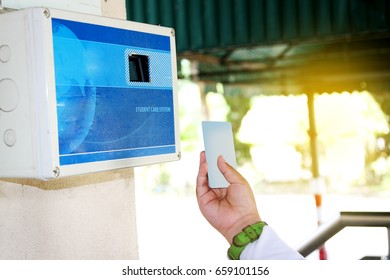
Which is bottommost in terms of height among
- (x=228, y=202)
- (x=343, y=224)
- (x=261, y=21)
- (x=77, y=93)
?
(x=343, y=224)

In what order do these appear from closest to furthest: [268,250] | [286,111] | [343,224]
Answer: [268,250] < [343,224] < [286,111]

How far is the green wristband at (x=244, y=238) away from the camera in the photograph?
4.87ft

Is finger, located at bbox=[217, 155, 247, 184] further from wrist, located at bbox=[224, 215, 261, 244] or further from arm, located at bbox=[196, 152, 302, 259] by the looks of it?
wrist, located at bbox=[224, 215, 261, 244]

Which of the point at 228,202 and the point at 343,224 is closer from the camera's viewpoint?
the point at 228,202

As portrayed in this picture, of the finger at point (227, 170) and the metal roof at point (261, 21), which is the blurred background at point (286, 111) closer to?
the metal roof at point (261, 21)

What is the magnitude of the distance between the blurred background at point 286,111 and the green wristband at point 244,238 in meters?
0.19

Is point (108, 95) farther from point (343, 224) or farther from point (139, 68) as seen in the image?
point (343, 224)

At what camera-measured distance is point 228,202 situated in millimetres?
1581

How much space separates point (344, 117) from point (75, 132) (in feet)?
45.1

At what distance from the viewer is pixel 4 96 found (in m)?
1.26

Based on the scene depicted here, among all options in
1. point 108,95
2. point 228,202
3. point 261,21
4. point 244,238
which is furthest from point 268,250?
point 261,21

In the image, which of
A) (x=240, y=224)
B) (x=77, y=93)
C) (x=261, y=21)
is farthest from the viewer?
(x=261, y=21)

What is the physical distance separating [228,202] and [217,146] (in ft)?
0.56

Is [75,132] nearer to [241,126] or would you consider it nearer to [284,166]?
[284,166]
